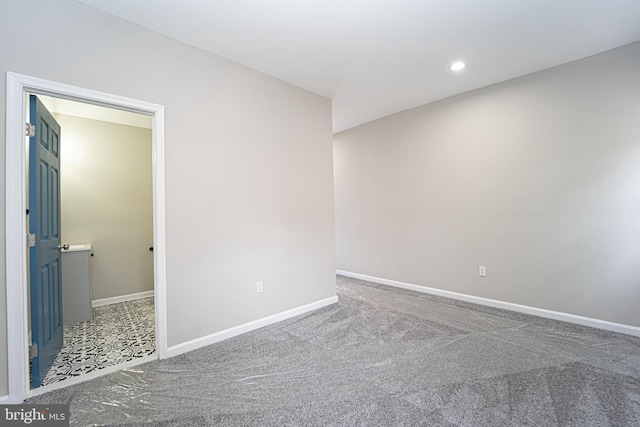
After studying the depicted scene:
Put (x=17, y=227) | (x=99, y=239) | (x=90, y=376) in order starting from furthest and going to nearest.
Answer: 1. (x=99, y=239)
2. (x=90, y=376)
3. (x=17, y=227)

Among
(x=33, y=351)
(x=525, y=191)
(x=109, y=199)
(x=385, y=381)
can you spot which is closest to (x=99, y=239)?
(x=109, y=199)

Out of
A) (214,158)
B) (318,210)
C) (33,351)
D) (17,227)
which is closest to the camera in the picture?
(17,227)

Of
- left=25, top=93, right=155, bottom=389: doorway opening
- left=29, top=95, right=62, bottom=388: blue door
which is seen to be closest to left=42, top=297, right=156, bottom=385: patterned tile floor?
left=25, top=93, right=155, bottom=389: doorway opening

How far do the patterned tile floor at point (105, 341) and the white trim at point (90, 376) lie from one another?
0.06 metres

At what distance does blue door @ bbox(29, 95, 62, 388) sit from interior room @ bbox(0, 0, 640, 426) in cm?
3

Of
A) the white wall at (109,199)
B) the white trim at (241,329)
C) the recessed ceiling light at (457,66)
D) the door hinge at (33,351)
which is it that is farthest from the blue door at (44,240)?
the recessed ceiling light at (457,66)

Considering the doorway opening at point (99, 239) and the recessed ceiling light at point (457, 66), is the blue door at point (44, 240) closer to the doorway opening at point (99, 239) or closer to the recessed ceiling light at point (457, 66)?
the doorway opening at point (99, 239)

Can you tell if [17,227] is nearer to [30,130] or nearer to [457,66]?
[30,130]

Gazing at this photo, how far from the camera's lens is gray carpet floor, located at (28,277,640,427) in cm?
172

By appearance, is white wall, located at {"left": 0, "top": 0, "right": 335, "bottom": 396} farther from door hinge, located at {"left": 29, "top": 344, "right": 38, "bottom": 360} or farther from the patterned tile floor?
the patterned tile floor

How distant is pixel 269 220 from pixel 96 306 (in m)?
2.86

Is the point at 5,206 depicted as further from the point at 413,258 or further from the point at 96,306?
the point at 413,258

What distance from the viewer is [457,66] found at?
122 inches

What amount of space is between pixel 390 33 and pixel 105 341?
12.8 ft
